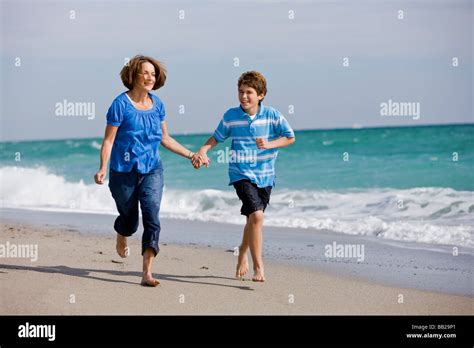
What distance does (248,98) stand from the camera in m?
6.57

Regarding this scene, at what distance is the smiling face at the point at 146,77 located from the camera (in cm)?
643

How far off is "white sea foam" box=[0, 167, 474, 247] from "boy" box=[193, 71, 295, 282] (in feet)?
10.9

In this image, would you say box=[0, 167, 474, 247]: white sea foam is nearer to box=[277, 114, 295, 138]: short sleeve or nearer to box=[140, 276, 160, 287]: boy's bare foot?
box=[277, 114, 295, 138]: short sleeve

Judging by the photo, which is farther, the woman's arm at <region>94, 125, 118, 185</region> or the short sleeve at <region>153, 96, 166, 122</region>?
the short sleeve at <region>153, 96, 166, 122</region>

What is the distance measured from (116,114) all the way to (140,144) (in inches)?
12.0

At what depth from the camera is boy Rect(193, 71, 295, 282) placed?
6570 millimetres

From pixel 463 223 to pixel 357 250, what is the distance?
2661 millimetres

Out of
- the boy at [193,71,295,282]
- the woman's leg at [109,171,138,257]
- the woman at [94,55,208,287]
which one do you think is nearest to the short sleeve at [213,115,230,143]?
the boy at [193,71,295,282]

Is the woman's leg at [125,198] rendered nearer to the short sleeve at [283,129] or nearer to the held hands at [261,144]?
the held hands at [261,144]

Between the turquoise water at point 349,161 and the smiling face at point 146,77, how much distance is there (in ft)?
34.3

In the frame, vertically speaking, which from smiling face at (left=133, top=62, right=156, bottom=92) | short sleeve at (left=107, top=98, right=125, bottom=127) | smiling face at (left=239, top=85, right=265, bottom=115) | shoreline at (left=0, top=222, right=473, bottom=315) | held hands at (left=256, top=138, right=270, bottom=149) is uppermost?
smiling face at (left=133, top=62, right=156, bottom=92)

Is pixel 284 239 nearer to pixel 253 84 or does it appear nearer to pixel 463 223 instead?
pixel 463 223

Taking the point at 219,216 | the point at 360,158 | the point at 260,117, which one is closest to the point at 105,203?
the point at 219,216

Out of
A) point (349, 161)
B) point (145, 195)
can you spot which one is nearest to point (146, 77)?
point (145, 195)
